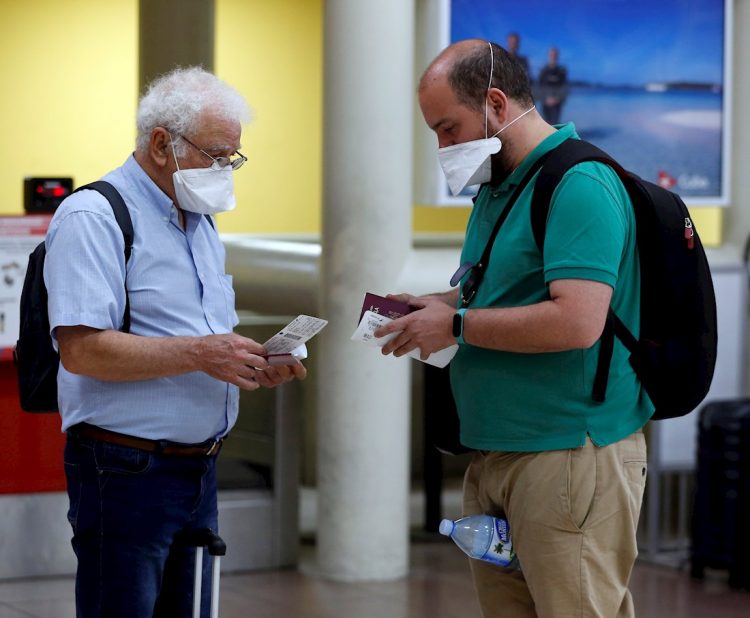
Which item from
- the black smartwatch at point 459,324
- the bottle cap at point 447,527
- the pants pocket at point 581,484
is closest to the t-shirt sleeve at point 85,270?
the black smartwatch at point 459,324

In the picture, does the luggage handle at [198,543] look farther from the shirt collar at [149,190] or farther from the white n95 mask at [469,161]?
the white n95 mask at [469,161]

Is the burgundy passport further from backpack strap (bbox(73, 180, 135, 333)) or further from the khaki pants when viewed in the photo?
backpack strap (bbox(73, 180, 135, 333))

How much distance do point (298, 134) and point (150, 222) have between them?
5.93 metres

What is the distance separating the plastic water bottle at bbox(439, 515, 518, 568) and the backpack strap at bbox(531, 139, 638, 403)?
367 millimetres

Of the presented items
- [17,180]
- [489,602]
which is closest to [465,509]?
[489,602]

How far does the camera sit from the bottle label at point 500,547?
9.55 ft

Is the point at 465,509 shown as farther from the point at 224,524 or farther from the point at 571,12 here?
the point at 571,12

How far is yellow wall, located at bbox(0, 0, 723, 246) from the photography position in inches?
327

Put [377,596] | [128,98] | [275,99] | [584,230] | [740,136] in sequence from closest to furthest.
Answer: [584,230] → [377,596] → [740,136] → [128,98] → [275,99]

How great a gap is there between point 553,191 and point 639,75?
4321 millimetres

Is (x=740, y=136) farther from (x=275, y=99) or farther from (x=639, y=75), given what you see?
(x=275, y=99)

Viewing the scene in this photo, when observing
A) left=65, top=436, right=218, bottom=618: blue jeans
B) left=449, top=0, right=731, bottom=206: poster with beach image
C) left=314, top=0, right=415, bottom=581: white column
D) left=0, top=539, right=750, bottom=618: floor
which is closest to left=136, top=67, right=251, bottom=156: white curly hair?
left=65, top=436, right=218, bottom=618: blue jeans

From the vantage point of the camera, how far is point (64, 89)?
27.5ft

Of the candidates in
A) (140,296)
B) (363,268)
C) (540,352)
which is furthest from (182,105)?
(363,268)
